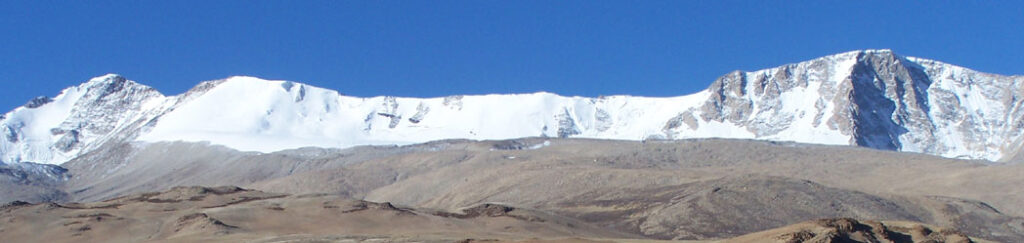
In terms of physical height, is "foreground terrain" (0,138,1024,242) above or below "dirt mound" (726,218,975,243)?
above

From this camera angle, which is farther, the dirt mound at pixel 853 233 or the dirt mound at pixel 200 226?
the dirt mound at pixel 200 226

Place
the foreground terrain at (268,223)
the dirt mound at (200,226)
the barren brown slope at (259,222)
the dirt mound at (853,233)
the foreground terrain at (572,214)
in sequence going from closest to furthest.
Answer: the dirt mound at (853,233), the foreground terrain at (572,214), the dirt mound at (200,226), the foreground terrain at (268,223), the barren brown slope at (259,222)

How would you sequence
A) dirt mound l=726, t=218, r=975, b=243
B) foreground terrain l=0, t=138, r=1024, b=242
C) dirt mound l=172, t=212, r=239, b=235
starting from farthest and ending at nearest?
dirt mound l=172, t=212, r=239, b=235 → foreground terrain l=0, t=138, r=1024, b=242 → dirt mound l=726, t=218, r=975, b=243

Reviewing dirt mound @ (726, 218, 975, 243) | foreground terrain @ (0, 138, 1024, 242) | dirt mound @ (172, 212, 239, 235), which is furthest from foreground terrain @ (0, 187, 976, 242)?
dirt mound @ (726, 218, 975, 243)

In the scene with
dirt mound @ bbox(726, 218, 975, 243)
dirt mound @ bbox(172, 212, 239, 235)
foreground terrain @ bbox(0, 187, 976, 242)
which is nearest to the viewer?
dirt mound @ bbox(726, 218, 975, 243)

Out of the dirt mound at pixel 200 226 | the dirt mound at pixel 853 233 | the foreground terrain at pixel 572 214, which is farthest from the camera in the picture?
the dirt mound at pixel 200 226

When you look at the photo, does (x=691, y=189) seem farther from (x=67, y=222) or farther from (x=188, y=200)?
(x=67, y=222)

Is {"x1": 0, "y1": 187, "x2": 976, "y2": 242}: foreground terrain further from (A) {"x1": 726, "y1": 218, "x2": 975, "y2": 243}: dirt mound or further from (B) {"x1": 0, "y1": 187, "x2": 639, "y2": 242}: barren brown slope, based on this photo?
(A) {"x1": 726, "y1": 218, "x2": 975, "y2": 243}: dirt mound

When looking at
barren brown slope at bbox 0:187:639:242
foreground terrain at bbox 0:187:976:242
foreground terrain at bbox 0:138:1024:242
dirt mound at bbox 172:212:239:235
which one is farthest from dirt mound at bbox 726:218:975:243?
dirt mound at bbox 172:212:239:235

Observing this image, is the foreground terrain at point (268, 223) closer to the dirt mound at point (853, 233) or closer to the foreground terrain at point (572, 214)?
the foreground terrain at point (572, 214)

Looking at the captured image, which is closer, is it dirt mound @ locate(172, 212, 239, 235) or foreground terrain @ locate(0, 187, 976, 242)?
dirt mound @ locate(172, 212, 239, 235)

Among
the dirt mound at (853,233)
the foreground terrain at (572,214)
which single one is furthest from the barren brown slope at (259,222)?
the dirt mound at (853,233)

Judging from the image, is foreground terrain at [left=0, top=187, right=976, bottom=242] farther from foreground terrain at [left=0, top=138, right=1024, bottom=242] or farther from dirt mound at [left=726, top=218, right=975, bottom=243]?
dirt mound at [left=726, top=218, right=975, bottom=243]

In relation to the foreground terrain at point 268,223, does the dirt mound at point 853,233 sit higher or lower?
lower
